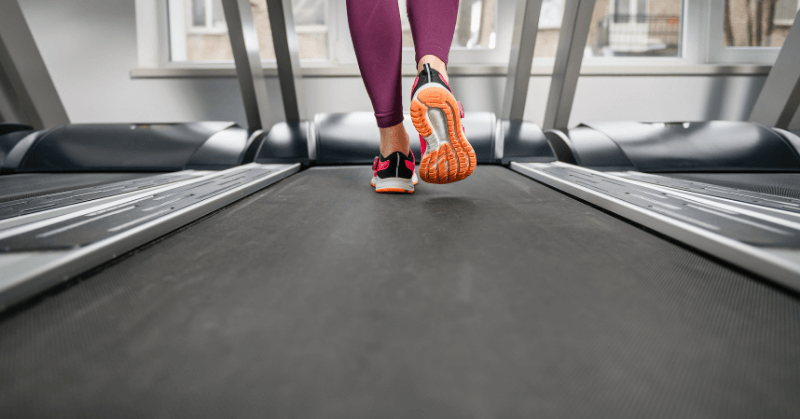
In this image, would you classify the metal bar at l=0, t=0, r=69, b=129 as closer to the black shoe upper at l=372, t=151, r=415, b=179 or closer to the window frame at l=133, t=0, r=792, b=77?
the window frame at l=133, t=0, r=792, b=77

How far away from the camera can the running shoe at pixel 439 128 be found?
70 centimetres

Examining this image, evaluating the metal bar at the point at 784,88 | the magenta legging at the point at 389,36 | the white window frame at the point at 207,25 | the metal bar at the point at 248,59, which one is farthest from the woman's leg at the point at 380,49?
the metal bar at the point at 784,88

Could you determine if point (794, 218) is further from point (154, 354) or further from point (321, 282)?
point (154, 354)

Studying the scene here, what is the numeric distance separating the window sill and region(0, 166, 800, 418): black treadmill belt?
5.44 ft

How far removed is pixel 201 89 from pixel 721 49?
298 cm

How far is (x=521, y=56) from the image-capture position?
1.76 metres

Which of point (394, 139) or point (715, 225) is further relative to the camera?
point (394, 139)

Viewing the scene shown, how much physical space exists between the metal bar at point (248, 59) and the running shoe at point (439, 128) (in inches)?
49.2

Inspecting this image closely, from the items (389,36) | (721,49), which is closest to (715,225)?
(389,36)

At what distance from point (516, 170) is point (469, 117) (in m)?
0.40

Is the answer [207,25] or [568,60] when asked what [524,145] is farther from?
[207,25]

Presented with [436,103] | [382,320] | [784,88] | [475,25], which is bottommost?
[382,320]

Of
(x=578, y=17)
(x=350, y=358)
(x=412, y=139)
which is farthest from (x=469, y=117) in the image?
(x=350, y=358)

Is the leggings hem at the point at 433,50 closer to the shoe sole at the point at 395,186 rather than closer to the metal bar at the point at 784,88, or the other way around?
the shoe sole at the point at 395,186
